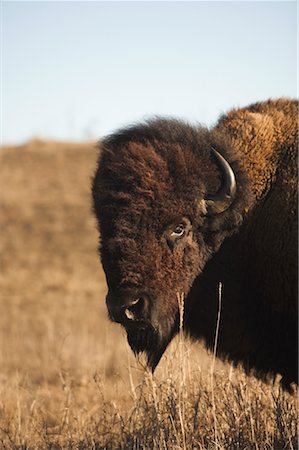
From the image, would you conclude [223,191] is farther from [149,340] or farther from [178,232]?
[149,340]

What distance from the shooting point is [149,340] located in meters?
4.98

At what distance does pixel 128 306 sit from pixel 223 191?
1.02 m

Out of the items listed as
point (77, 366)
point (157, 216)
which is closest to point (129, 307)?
point (157, 216)

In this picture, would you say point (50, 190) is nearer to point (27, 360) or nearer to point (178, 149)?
point (27, 360)

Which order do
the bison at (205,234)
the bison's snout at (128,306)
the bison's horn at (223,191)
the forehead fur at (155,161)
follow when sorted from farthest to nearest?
the bison's horn at (223,191), the forehead fur at (155,161), the bison at (205,234), the bison's snout at (128,306)

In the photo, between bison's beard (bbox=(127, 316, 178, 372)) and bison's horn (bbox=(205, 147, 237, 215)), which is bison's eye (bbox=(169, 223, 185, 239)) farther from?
bison's beard (bbox=(127, 316, 178, 372))

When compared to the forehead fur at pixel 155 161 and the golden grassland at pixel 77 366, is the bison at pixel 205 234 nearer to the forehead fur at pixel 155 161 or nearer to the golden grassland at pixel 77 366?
the forehead fur at pixel 155 161

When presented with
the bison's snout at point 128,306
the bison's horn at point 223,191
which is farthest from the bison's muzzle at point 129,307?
the bison's horn at point 223,191

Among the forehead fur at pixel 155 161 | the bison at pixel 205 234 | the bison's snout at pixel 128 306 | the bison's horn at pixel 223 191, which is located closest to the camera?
the bison's snout at pixel 128 306

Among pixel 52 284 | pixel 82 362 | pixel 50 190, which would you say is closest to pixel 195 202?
pixel 82 362

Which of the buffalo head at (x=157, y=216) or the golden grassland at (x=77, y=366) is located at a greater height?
the buffalo head at (x=157, y=216)

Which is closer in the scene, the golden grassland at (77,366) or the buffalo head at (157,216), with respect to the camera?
the buffalo head at (157,216)

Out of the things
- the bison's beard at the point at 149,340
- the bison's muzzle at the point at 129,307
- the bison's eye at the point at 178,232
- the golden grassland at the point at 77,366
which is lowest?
the golden grassland at the point at 77,366

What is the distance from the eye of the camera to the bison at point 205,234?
4.88 m
